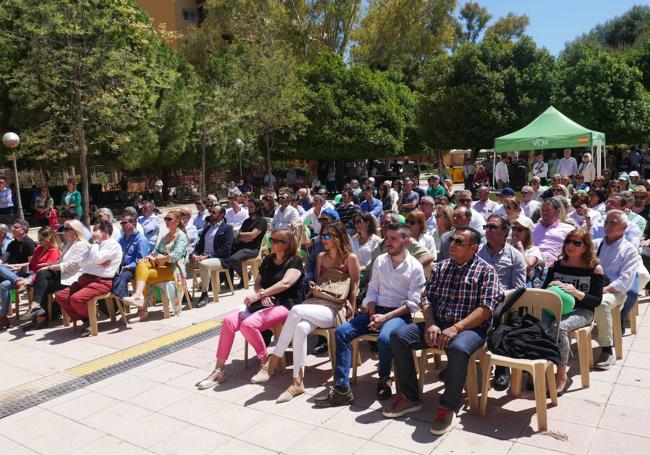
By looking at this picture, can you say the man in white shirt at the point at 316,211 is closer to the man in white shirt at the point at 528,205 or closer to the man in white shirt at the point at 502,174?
the man in white shirt at the point at 528,205

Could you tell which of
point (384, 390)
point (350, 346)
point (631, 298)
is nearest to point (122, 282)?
point (350, 346)

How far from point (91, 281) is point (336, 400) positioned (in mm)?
3803

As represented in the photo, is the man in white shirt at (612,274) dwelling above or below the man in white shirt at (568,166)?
below

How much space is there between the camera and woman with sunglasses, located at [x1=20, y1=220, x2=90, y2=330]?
6750 millimetres

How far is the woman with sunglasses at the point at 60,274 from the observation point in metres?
6.75

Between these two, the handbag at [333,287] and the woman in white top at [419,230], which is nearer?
the handbag at [333,287]

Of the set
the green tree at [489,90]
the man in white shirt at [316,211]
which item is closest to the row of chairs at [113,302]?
the man in white shirt at [316,211]

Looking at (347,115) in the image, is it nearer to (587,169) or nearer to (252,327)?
(587,169)

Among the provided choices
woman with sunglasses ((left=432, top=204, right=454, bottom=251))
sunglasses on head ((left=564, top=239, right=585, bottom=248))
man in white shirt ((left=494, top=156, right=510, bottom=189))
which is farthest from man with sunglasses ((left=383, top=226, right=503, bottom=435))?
man in white shirt ((left=494, top=156, right=510, bottom=189))

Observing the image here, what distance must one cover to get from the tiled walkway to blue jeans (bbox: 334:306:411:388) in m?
0.25

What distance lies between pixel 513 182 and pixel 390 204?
296 inches

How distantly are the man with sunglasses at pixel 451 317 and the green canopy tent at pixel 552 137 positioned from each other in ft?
37.6

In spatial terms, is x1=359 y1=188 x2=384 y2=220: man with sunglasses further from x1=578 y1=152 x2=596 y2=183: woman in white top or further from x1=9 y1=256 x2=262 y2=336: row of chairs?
x1=578 y1=152 x2=596 y2=183: woman in white top

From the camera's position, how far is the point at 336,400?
4266 millimetres
